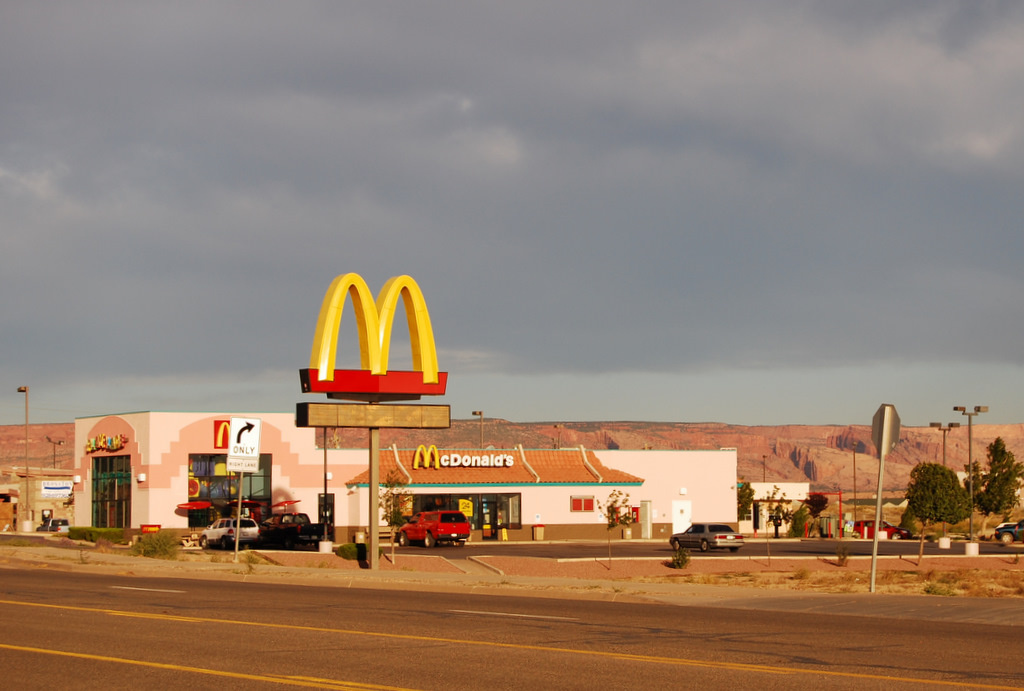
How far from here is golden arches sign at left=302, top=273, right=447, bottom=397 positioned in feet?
107

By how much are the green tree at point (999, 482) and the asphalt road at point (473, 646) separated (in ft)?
203

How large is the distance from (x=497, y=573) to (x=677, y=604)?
12.6m

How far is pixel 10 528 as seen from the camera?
82062 millimetres

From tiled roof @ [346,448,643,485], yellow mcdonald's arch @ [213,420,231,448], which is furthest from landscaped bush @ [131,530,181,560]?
tiled roof @ [346,448,643,485]

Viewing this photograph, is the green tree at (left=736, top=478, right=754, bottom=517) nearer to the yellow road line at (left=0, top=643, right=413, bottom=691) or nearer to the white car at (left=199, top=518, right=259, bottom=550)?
the white car at (left=199, top=518, right=259, bottom=550)

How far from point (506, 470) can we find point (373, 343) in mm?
32692

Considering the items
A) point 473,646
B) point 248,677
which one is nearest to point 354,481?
point 473,646

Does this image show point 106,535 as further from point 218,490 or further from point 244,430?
point 244,430

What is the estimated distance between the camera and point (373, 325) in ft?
109

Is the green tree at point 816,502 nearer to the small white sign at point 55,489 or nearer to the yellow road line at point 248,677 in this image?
the small white sign at point 55,489

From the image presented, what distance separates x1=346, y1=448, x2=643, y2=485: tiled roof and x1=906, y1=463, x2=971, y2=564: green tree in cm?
2035

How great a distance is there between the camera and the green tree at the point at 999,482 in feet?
245

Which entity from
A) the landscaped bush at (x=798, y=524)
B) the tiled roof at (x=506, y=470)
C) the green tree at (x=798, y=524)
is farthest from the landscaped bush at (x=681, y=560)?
the landscaped bush at (x=798, y=524)

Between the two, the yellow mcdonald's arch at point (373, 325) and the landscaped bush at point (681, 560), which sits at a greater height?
the yellow mcdonald's arch at point (373, 325)
